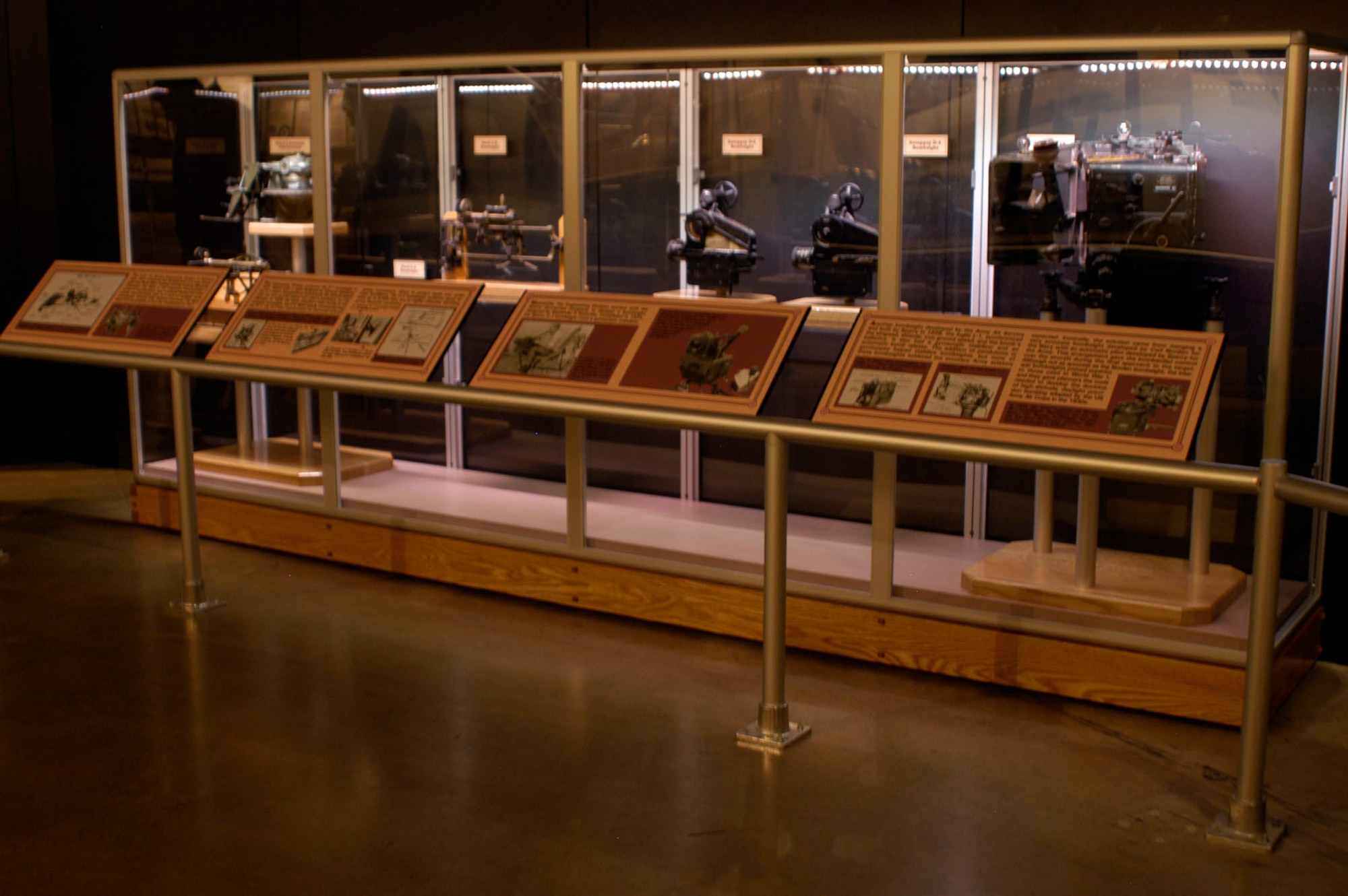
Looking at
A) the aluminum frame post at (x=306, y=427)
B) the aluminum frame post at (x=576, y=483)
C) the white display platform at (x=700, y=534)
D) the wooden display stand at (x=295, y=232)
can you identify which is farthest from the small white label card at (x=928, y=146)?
the aluminum frame post at (x=306, y=427)

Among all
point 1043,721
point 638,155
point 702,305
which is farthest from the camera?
point 638,155

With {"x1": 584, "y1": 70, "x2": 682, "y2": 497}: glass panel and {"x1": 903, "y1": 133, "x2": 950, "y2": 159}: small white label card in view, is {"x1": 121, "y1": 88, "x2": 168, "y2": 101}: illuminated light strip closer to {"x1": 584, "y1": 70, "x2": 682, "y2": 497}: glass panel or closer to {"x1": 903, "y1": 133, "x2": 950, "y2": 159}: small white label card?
{"x1": 584, "y1": 70, "x2": 682, "y2": 497}: glass panel

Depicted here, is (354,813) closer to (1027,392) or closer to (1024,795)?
(1024,795)

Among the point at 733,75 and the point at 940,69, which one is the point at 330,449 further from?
the point at 940,69

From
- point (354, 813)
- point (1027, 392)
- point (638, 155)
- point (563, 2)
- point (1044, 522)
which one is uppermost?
point (563, 2)

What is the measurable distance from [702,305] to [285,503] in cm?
225

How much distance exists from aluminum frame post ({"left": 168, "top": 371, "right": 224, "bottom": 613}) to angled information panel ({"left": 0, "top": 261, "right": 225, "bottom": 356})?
238 millimetres

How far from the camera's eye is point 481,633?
15.1 ft

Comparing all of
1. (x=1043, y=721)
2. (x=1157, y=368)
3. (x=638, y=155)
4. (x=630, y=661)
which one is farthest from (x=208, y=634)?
(x=1157, y=368)

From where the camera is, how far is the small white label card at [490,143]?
5355 millimetres

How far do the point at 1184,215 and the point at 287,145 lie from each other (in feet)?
11.4

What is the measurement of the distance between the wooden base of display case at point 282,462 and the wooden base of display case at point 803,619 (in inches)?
6.6

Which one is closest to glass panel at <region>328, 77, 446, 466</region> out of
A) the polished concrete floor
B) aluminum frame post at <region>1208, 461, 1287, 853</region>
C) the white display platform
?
the white display platform

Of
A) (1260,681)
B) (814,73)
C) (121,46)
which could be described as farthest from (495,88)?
(1260,681)
